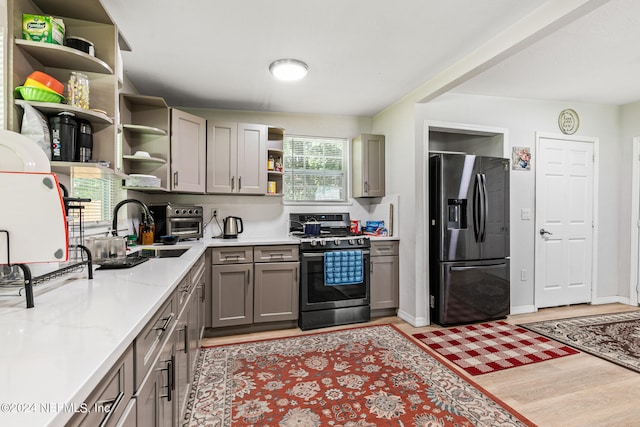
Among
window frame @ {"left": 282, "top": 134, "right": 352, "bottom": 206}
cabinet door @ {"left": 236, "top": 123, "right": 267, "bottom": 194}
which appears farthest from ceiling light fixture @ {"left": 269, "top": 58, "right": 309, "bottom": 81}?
window frame @ {"left": 282, "top": 134, "right": 352, "bottom": 206}

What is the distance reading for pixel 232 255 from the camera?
9.92 feet

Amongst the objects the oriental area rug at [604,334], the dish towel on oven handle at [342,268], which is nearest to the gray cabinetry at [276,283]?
the dish towel on oven handle at [342,268]

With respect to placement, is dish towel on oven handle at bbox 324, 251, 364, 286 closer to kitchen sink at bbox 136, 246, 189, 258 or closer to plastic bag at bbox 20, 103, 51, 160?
kitchen sink at bbox 136, 246, 189, 258

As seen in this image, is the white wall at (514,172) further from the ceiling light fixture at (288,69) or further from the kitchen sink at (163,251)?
the kitchen sink at (163,251)

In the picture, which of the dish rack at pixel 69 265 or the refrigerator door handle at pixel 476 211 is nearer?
the dish rack at pixel 69 265

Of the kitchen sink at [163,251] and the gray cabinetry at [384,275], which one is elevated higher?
the kitchen sink at [163,251]

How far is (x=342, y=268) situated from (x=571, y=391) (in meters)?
1.94

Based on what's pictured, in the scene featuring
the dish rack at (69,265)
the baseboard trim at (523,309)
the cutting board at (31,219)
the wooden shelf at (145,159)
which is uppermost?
the wooden shelf at (145,159)

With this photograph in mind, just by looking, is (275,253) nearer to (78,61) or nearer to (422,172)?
(422,172)

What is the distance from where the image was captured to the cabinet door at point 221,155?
10.8 ft

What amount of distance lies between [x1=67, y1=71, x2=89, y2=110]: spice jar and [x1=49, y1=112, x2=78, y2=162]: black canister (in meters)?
0.09

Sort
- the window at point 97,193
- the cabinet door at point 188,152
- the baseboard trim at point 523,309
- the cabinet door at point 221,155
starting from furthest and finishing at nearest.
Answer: the baseboard trim at point 523,309 < the cabinet door at point 221,155 < the cabinet door at point 188,152 < the window at point 97,193

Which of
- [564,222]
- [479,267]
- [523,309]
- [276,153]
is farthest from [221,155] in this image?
[564,222]

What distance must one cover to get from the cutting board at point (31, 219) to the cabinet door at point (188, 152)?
1992 millimetres
